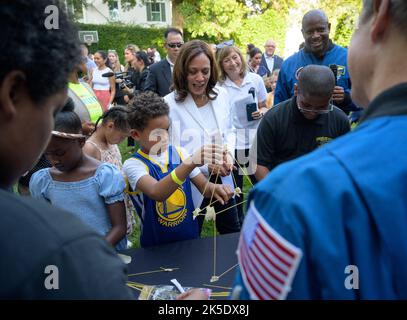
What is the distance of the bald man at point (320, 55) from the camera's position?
346cm

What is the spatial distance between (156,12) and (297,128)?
26.4 metres

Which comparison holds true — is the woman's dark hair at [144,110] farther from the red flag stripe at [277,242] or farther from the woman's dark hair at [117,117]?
the red flag stripe at [277,242]

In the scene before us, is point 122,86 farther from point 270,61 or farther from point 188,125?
point 188,125

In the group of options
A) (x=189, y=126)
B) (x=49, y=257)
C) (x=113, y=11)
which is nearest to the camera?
(x=49, y=257)

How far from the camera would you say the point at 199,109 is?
9.57 feet

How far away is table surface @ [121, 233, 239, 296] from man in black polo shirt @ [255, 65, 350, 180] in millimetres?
759

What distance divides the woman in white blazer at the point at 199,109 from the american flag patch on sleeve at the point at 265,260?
206 cm

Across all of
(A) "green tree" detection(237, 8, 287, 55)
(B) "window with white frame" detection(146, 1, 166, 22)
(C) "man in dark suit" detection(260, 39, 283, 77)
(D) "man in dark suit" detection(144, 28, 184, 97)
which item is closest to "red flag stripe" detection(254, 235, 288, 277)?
(D) "man in dark suit" detection(144, 28, 184, 97)

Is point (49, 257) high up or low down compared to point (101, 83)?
down

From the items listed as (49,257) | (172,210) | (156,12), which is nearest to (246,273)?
(49,257)

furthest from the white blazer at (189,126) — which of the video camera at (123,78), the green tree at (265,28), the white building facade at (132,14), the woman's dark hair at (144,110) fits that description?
the white building facade at (132,14)
